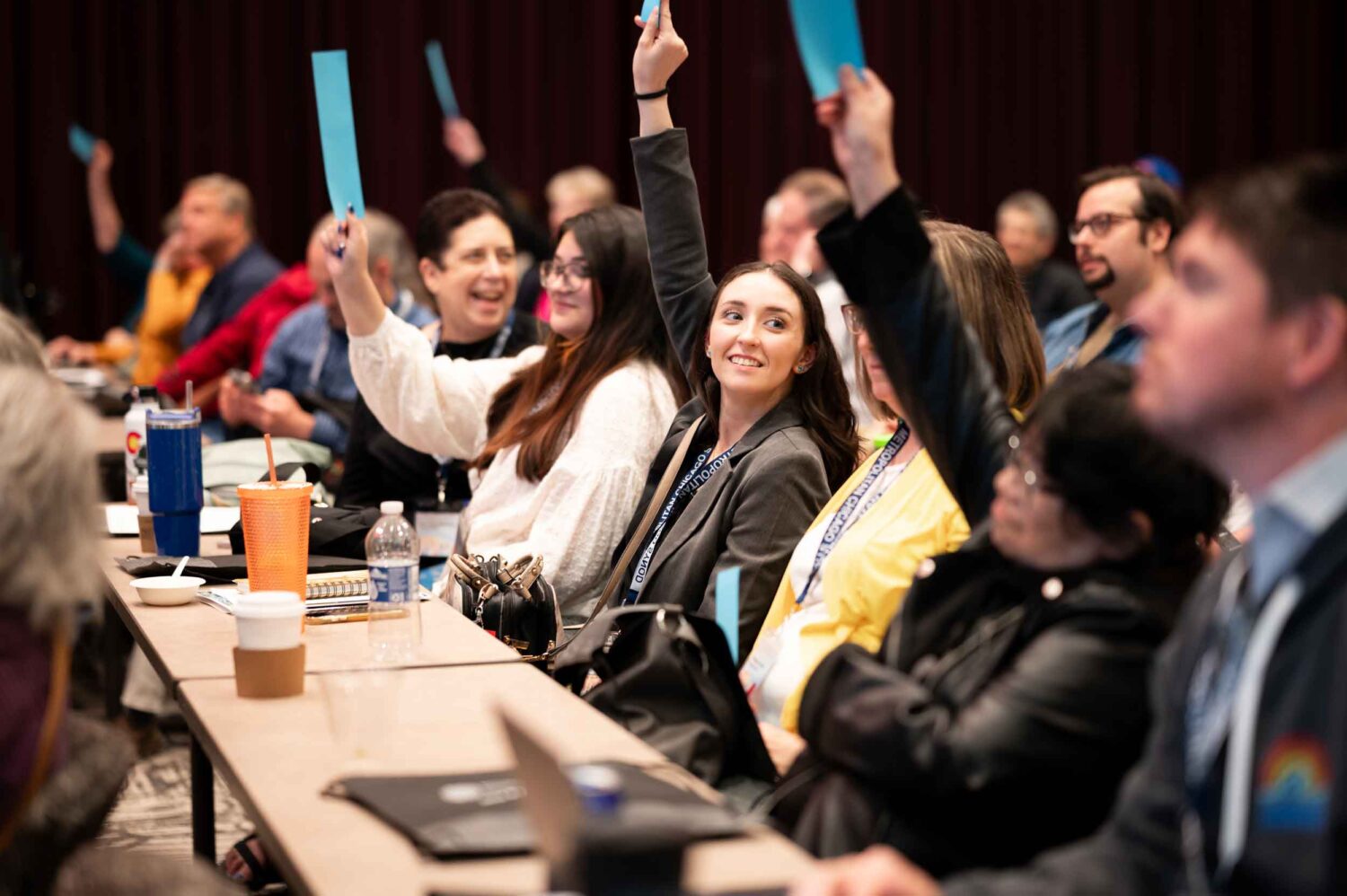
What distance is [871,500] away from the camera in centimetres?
246

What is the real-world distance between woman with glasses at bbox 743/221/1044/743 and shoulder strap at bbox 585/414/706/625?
1.62 ft

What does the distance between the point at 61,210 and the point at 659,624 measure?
778 centimetres

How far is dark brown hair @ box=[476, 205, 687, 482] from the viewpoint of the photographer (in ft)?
10.9

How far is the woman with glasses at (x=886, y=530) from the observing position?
2.27 m

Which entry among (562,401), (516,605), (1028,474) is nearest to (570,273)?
(562,401)

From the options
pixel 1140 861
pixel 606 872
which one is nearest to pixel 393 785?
pixel 606 872

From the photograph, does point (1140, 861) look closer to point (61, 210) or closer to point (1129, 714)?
point (1129, 714)

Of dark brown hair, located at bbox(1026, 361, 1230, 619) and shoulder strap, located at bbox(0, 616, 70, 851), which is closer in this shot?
shoulder strap, located at bbox(0, 616, 70, 851)

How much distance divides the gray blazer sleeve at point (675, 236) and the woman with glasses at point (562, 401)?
0.63ft

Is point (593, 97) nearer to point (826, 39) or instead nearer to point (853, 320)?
point (853, 320)

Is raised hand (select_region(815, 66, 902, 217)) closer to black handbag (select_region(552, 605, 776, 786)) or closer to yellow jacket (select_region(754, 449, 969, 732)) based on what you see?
yellow jacket (select_region(754, 449, 969, 732))

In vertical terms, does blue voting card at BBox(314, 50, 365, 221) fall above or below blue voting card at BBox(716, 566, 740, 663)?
above

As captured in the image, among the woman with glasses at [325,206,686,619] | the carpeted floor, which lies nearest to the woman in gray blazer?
the woman with glasses at [325,206,686,619]

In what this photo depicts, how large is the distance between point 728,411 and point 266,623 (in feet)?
3.85
